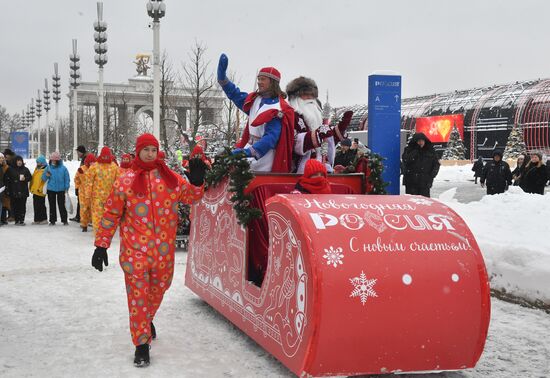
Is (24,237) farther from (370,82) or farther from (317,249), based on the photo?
(317,249)

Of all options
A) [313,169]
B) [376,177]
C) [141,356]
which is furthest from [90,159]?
[313,169]

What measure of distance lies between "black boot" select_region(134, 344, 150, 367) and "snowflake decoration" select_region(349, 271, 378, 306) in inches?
68.0

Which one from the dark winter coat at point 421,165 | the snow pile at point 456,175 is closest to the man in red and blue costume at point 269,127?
the dark winter coat at point 421,165

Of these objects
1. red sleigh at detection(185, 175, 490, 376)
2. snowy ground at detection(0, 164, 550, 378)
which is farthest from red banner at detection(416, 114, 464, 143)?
red sleigh at detection(185, 175, 490, 376)

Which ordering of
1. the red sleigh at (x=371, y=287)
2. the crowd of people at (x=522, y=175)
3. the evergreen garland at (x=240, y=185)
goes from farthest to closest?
the crowd of people at (x=522, y=175)
the evergreen garland at (x=240, y=185)
the red sleigh at (x=371, y=287)

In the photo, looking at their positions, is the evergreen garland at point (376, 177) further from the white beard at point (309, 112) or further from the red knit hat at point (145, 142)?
the red knit hat at point (145, 142)

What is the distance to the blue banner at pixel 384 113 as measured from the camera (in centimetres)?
946

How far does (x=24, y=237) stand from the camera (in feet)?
40.4

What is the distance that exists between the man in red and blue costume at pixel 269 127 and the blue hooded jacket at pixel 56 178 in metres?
9.80

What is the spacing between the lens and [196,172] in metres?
5.33

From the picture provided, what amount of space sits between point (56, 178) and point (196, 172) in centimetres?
1047

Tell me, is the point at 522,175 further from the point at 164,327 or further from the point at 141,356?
the point at 141,356

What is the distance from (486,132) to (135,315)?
206 feet

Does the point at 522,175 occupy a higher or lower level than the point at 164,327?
higher
